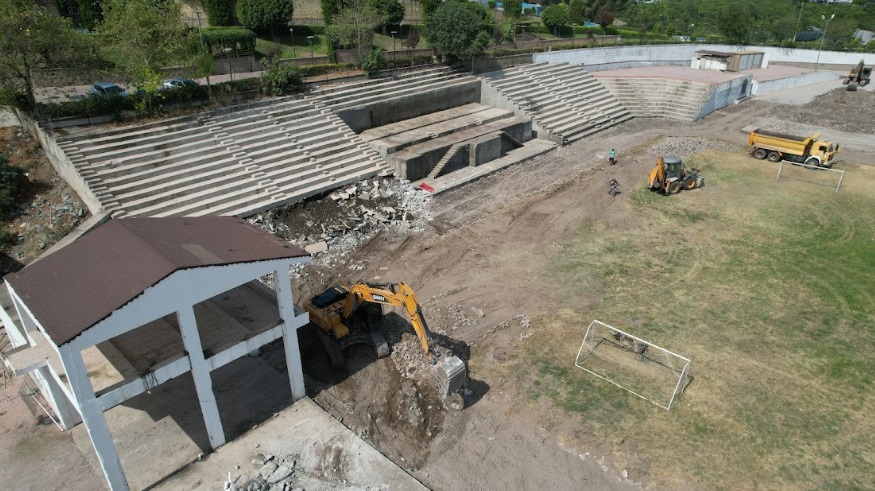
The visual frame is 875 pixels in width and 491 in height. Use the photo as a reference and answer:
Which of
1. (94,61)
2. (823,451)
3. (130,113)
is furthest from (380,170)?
(823,451)

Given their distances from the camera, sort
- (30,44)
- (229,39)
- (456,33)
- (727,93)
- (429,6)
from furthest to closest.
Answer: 1. (429,6)
2. (727,93)
3. (229,39)
4. (456,33)
5. (30,44)

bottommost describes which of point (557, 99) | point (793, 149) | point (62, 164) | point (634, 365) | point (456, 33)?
point (634, 365)

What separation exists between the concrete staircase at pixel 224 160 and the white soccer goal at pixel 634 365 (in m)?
13.4

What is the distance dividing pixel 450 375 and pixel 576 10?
182ft

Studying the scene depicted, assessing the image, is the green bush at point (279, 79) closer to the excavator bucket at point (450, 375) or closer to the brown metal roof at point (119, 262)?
the brown metal roof at point (119, 262)

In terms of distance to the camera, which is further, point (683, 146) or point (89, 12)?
point (89, 12)

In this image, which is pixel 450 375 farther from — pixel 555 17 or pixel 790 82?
pixel 555 17

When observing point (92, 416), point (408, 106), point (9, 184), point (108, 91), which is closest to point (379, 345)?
point (92, 416)

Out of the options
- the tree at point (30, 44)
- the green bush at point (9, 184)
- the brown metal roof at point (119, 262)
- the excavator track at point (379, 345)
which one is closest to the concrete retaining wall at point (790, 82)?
the excavator track at point (379, 345)

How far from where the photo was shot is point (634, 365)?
48.5ft

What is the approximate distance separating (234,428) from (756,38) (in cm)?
6806

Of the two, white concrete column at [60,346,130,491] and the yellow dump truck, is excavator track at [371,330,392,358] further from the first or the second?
the yellow dump truck

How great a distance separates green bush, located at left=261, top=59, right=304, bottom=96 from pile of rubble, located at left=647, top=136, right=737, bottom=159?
19.8 meters

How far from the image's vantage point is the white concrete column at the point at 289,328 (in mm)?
11922
